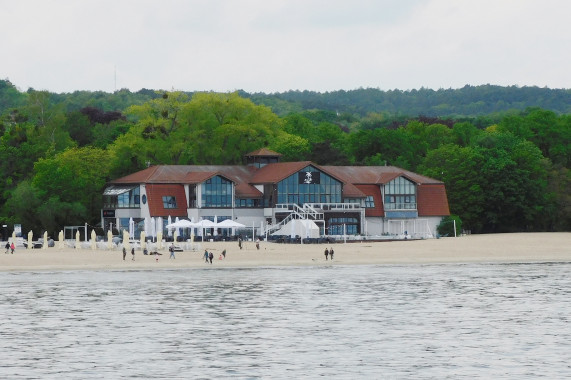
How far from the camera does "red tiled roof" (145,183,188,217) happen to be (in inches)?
4446

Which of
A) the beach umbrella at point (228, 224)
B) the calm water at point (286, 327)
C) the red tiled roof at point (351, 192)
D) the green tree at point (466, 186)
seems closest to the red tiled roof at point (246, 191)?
the red tiled roof at point (351, 192)

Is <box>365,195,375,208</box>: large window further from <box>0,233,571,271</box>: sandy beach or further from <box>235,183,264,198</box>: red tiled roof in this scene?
<box>235,183,264,198</box>: red tiled roof

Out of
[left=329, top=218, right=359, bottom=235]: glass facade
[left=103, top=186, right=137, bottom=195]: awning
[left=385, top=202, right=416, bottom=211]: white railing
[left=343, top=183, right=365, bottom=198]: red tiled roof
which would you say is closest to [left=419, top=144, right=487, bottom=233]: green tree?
[left=385, top=202, right=416, bottom=211]: white railing

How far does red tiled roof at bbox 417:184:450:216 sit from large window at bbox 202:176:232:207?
69.7ft

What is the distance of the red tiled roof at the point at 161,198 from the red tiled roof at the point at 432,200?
83.9 feet

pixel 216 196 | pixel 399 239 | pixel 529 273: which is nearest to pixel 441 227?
pixel 399 239

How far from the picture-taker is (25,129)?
132m

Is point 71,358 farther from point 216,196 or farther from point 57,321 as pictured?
point 216,196

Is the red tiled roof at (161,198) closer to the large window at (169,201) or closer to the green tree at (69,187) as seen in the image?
the large window at (169,201)

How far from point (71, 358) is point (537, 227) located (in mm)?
96848

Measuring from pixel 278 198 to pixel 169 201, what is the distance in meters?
11.2

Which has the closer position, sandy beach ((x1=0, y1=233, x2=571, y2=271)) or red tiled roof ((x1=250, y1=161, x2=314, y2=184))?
sandy beach ((x1=0, y1=233, x2=571, y2=271))

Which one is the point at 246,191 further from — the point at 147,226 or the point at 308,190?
the point at 147,226

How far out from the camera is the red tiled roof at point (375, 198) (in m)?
120
